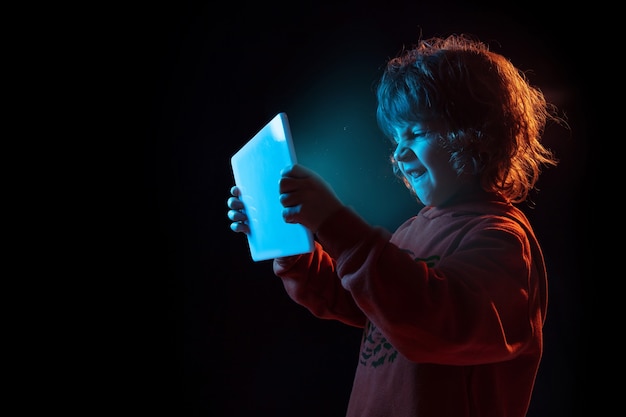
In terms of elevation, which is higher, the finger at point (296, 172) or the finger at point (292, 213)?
the finger at point (296, 172)

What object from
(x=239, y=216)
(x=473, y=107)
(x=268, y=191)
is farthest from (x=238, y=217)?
(x=473, y=107)

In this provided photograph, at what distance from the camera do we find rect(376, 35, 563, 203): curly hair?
66 centimetres

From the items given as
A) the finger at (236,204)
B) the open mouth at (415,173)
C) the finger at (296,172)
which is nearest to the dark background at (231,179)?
the finger at (236,204)

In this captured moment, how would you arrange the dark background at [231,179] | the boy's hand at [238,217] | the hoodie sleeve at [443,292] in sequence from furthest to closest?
the dark background at [231,179]
the boy's hand at [238,217]
the hoodie sleeve at [443,292]

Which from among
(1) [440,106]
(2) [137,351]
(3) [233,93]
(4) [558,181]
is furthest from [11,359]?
(4) [558,181]

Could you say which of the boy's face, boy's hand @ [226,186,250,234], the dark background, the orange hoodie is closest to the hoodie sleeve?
the orange hoodie

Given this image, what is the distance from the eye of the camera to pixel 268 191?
0.67m

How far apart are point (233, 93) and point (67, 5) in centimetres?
37

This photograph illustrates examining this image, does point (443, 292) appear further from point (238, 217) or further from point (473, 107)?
point (238, 217)

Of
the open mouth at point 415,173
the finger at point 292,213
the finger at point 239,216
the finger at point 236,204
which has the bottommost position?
the finger at point 292,213

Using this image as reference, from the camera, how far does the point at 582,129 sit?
121 centimetres

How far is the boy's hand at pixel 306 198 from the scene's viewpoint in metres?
0.54

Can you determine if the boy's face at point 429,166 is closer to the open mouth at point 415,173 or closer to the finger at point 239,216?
the open mouth at point 415,173

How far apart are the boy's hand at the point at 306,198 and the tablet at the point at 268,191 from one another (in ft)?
0.08
